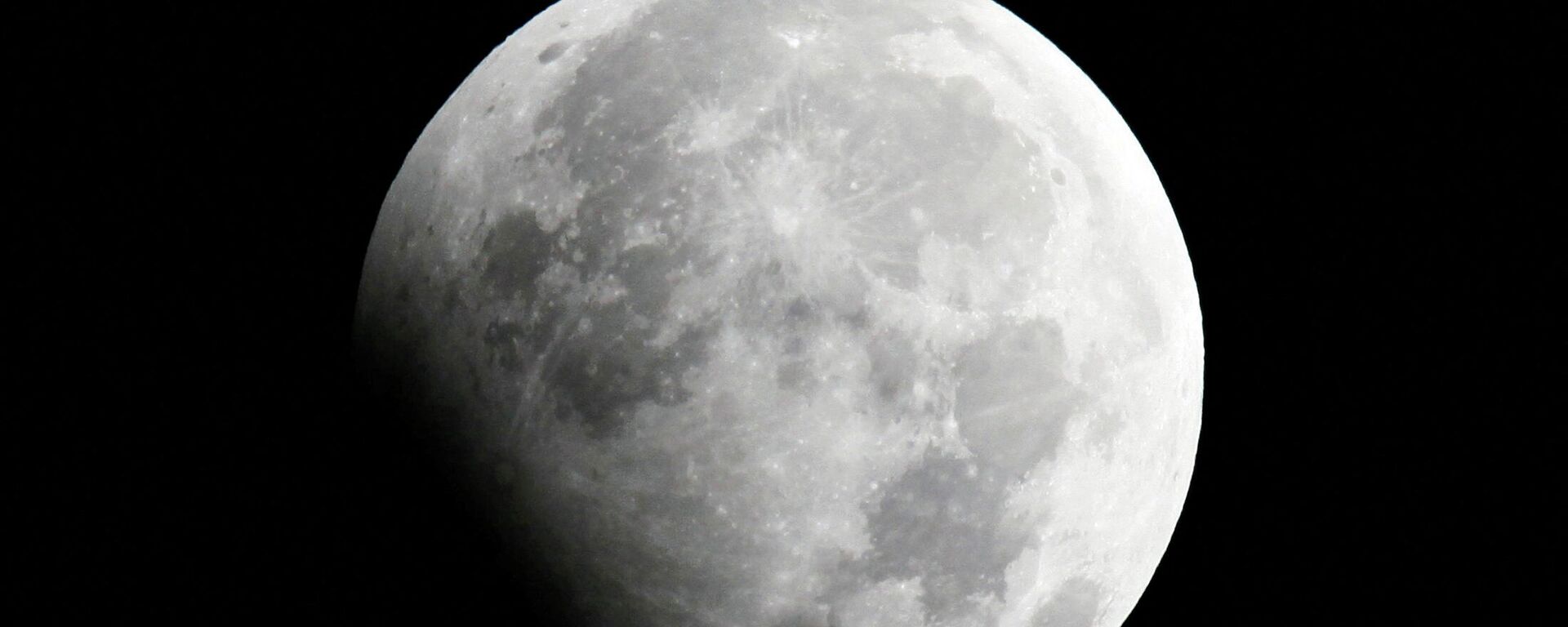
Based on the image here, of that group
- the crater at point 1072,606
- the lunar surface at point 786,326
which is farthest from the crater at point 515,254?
the crater at point 1072,606

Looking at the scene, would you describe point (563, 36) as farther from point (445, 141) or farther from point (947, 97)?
point (947, 97)

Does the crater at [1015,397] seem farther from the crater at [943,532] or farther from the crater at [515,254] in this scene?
the crater at [515,254]

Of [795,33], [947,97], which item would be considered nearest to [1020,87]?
[947,97]

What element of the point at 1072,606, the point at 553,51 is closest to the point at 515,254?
the point at 553,51

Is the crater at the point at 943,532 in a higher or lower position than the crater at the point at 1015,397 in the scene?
lower

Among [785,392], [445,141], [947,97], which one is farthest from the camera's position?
[445,141]

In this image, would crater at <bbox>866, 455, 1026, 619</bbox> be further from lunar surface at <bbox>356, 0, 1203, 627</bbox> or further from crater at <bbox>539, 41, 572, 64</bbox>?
crater at <bbox>539, 41, 572, 64</bbox>

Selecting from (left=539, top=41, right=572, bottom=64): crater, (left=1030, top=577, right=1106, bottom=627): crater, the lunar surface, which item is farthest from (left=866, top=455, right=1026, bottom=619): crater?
(left=539, top=41, right=572, bottom=64): crater

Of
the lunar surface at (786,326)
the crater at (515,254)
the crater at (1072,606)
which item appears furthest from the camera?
the crater at (1072,606)
